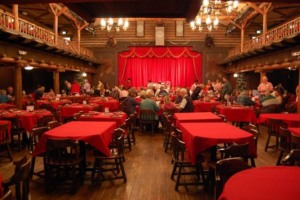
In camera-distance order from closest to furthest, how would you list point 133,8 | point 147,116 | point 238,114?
1. point 133,8
2. point 238,114
3. point 147,116

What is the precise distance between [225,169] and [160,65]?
62.4ft

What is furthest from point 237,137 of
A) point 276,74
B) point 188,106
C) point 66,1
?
point 276,74

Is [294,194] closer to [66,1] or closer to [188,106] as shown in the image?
[66,1]

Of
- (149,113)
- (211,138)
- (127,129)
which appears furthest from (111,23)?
(211,138)

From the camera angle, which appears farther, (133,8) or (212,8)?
(212,8)

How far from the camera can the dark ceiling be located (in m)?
2.80

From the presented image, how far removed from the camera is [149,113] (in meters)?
8.25

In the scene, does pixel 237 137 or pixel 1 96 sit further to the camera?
pixel 1 96

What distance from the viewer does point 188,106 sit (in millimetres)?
8141

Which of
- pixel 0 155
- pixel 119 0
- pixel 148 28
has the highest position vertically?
pixel 148 28

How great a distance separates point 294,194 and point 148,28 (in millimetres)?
19946

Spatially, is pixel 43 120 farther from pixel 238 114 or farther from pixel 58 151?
pixel 238 114

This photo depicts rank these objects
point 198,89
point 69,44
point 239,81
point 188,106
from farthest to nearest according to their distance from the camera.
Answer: point 239,81, point 69,44, point 198,89, point 188,106

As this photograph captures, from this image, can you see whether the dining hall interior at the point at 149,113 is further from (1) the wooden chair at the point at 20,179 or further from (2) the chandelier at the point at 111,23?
(2) the chandelier at the point at 111,23
